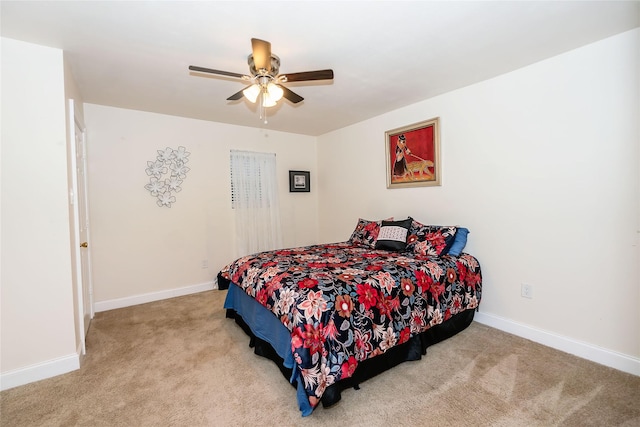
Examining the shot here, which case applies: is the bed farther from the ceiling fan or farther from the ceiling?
the ceiling

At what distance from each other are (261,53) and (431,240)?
222 cm

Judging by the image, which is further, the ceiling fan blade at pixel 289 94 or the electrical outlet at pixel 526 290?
the electrical outlet at pixel 526 290

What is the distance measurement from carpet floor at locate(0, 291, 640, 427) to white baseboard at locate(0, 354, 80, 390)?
0.15 ft

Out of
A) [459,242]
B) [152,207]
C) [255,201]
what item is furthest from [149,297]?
[459,242]

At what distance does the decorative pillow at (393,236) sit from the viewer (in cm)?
313

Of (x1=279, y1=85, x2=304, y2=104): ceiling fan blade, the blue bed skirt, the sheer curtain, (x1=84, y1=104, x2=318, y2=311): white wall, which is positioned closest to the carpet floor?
the blue bed skirt

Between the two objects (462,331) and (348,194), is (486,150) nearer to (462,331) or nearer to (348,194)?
(462,331)

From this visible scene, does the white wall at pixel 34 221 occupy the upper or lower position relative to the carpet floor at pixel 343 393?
upper

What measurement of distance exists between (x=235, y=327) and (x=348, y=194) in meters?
2.56

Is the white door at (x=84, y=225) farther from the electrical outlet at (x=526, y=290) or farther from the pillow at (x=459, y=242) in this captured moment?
the electrical outlet at (x=526, y=290)

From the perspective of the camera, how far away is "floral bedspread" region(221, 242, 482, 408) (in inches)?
70.4

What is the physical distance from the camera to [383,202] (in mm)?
4078

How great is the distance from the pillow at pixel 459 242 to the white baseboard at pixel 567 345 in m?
0.73

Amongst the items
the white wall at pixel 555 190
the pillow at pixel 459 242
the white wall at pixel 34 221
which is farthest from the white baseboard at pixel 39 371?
the white wall at pixel 555 190
